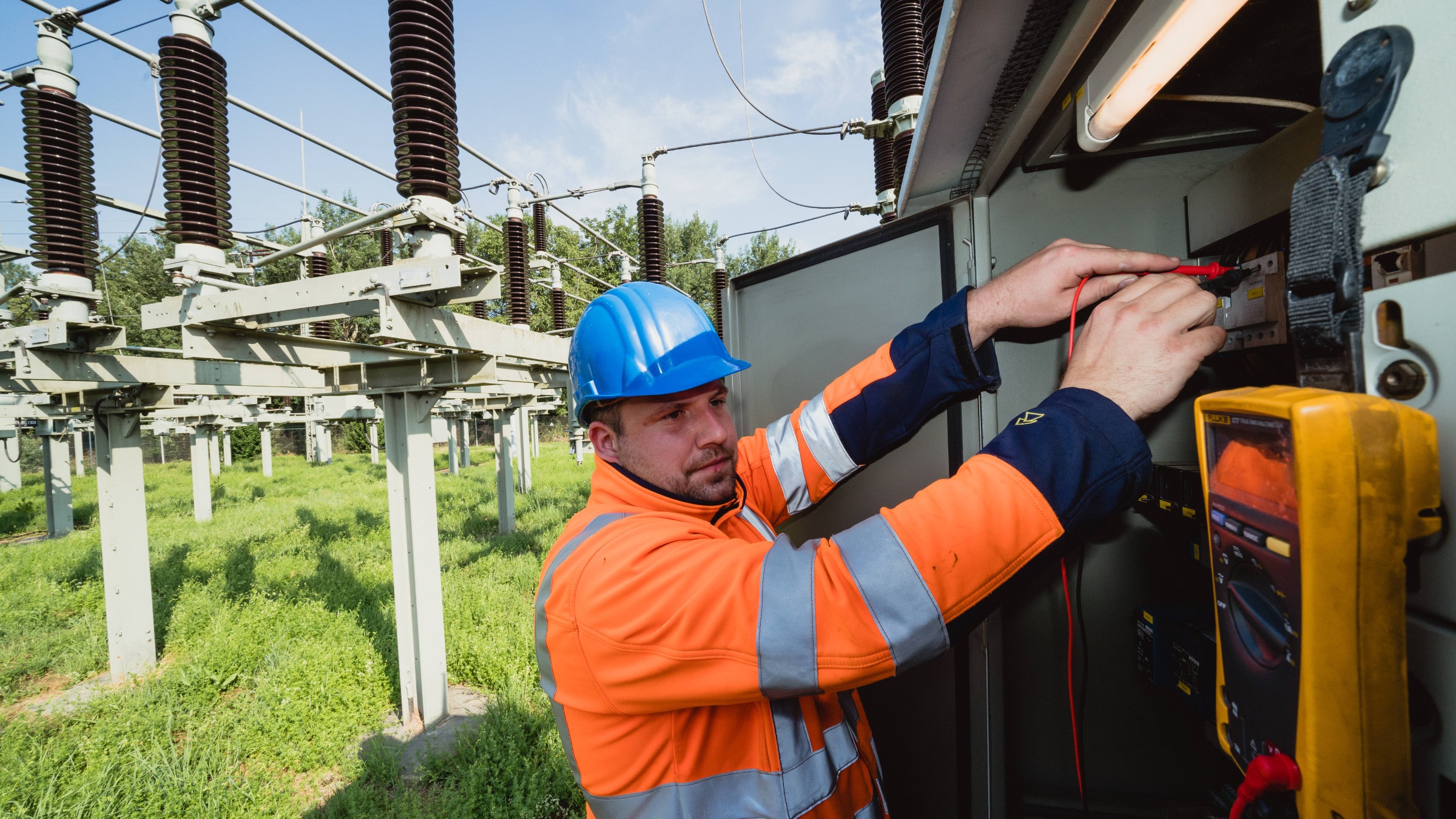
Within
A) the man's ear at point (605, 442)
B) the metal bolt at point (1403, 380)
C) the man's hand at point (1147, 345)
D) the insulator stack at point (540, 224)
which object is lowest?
the man's ear at point (605, 442)

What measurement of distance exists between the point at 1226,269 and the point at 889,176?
13.0 feet

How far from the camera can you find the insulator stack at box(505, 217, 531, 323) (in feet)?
19.3

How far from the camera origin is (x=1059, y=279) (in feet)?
3.76

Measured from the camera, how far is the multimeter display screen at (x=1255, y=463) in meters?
0.63

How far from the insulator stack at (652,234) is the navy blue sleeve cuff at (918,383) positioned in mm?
4384

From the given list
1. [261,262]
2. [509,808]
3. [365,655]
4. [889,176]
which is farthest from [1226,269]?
[365,655]

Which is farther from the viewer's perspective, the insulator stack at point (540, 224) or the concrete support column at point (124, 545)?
the insulator stack at point (540, 224)

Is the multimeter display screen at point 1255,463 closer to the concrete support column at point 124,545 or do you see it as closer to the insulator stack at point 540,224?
the concrete support column at point 124,545

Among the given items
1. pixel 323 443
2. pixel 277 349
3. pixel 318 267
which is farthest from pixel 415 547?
pixel 323 443

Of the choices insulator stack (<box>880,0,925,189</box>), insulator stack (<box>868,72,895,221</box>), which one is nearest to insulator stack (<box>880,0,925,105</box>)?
insulator stack (<box>880,0,925,189</box>)

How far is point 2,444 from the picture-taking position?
14.3m

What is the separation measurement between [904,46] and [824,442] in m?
2.86

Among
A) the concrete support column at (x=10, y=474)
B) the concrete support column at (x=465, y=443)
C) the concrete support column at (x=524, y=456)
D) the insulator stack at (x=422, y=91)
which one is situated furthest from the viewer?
the concrete support column at (x=465, y=443)

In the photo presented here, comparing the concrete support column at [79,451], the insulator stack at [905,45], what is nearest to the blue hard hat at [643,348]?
the insulator stack at [905,45]
